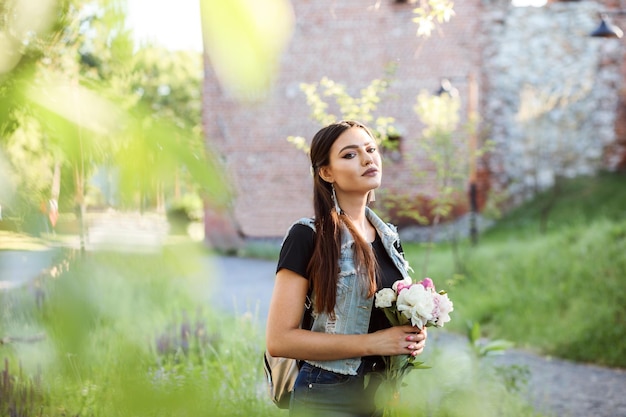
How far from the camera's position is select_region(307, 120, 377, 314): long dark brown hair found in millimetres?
1826

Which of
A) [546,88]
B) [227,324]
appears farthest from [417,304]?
[546,88]

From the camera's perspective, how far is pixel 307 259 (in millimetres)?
1840

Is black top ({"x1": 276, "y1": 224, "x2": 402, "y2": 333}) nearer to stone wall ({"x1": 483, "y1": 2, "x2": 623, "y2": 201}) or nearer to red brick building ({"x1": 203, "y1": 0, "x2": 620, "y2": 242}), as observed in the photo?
red brick building ({"x1": 203, "y1": 0, "x2": 620, "y2": 242})

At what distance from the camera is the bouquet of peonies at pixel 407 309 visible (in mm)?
1768

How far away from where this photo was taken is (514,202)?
531 inches

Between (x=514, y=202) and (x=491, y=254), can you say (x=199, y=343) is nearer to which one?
(x=491, y=254)

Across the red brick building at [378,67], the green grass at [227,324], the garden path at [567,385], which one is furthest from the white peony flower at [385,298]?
the red brick building at [378,67]

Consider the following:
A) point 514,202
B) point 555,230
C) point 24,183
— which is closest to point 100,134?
point 24,183

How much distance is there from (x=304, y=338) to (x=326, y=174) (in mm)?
456

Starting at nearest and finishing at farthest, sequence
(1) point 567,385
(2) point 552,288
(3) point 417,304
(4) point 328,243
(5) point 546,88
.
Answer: (3) point 417,304
(4) point 328,243
(1) point 567,385
(2) point 552,288
(5) point 546,88

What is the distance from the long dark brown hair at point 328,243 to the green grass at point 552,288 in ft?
13.7

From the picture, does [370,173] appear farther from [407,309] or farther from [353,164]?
[407,309]

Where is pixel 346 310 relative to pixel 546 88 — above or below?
below

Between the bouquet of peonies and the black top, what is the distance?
0.37 feet
